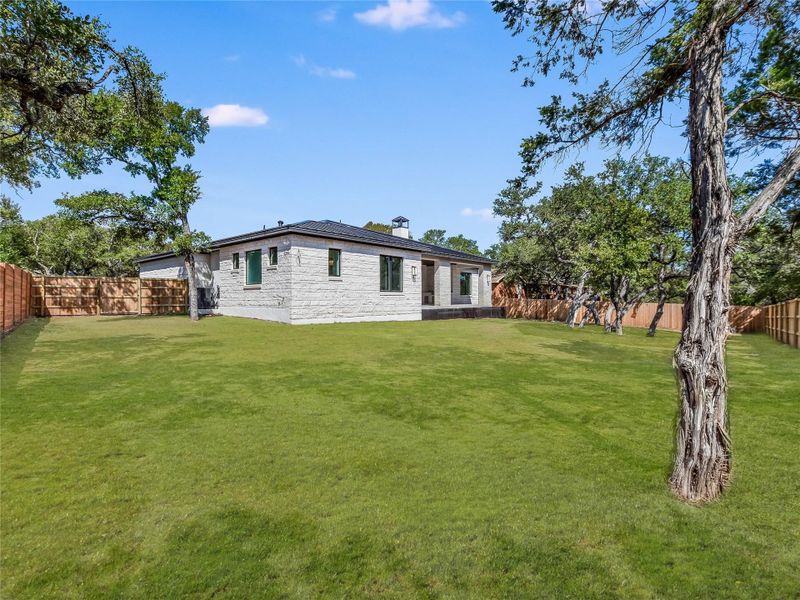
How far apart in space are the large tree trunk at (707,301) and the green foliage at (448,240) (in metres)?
54.6

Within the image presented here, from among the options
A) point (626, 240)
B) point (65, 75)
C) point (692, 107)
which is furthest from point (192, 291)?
point (692, 107)

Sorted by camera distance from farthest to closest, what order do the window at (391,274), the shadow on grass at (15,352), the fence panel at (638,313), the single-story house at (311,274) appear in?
1. the fence panel at (638,313)
2. the window at (391,274)
3. the single-story house at (311,274)
4. the shadow on grass at (15,352)

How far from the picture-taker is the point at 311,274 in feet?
56.0

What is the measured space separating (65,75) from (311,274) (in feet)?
35.2

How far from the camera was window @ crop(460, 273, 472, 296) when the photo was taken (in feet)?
89.3

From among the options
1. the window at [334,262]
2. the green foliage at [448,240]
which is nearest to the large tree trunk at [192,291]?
the window at [334,262]

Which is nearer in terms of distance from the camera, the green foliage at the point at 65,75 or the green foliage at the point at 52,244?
the green foliage at the point at 65,75

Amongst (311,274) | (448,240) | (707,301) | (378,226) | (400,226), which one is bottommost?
(707,301)

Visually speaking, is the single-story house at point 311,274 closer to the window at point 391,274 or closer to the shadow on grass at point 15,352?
the window at point 391,274

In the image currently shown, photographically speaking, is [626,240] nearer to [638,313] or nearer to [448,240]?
[638,313]

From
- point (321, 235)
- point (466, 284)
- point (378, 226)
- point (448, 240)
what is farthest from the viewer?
point (448, 240)

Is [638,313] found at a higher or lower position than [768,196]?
lower

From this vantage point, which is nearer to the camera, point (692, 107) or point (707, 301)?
point (707, 301)

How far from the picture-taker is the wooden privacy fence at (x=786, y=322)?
13.9m
